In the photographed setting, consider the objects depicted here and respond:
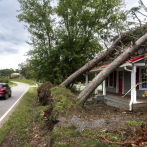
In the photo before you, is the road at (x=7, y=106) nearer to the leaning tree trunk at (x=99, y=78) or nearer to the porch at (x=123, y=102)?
the leaning tree trunk at (x=99, y=78)

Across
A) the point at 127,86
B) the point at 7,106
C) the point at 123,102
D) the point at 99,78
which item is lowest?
the point at 7,106

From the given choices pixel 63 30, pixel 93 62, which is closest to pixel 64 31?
pixel 63 30

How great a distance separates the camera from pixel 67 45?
14836 mm

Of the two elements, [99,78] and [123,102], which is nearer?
[99,78]

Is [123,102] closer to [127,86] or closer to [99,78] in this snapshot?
[99,78]

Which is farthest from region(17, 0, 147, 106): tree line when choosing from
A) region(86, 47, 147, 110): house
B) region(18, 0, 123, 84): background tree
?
region(86, 47, 147, 110): house

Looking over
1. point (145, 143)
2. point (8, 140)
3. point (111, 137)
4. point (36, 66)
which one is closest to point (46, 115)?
point (8, 140)

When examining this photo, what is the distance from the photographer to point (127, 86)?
1188 centimetres

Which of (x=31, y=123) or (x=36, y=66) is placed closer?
(x=31, y=123)

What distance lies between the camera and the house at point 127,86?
27.9 feet

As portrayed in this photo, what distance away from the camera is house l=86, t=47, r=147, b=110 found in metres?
8.52

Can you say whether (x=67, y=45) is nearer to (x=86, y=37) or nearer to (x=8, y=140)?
(x=86, y=37)

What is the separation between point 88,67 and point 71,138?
744 centimetres

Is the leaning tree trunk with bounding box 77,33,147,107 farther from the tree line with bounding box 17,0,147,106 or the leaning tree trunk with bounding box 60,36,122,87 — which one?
the tree line with bounding box 17,0,147,106
